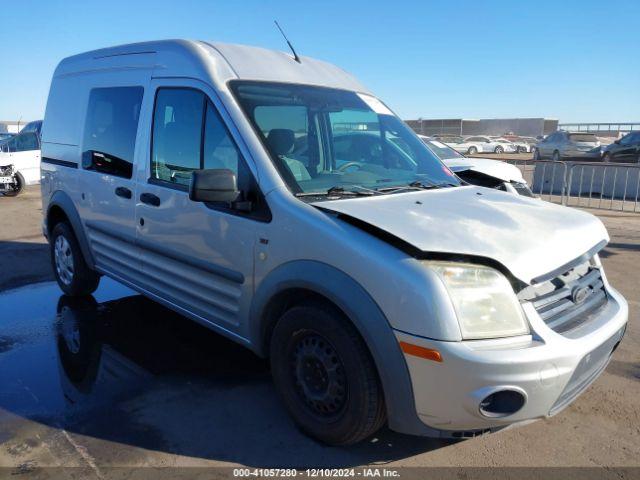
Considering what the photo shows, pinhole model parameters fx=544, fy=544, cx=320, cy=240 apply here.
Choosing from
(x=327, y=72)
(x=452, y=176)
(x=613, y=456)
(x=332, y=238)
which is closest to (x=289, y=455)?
(x=332, y=238)

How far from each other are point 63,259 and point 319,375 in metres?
3.63

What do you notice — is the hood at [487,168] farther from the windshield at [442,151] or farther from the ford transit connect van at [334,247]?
the ford transit connect van at [334,247]

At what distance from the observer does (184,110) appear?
3.69 metres

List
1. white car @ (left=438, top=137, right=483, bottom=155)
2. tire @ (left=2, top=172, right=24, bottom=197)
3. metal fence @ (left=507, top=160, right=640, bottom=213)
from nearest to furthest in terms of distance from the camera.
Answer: metal fence @ (left=507, top=160, right=640, bottom=213) → tire @ (left=2, top=172, right=24, bottom=197) → white car @ (left=438, top=137, right=483, bottom=155)

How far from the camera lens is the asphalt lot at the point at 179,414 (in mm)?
2896

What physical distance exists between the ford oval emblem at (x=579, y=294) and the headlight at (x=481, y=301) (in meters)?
0.51

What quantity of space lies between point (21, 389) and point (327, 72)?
3106 millimetres

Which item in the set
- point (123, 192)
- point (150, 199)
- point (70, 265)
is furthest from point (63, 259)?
point (150, 199)

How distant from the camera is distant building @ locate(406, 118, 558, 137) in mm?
58003

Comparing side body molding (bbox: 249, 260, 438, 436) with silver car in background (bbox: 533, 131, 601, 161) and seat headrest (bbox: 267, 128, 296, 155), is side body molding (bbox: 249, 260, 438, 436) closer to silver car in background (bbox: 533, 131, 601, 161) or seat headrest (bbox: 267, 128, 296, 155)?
seat headrest (bbox: 267, 128, 296, 155)

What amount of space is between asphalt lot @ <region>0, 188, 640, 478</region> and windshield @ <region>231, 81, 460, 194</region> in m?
1.45

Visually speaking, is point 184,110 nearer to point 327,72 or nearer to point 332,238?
point 327,72

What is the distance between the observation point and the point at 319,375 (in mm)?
2912

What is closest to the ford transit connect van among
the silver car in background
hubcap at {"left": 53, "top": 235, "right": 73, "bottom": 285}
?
hubcap at {"left": 53, "top": 235, "right": 73, "bottom": 285}
